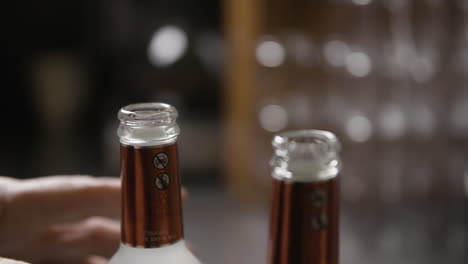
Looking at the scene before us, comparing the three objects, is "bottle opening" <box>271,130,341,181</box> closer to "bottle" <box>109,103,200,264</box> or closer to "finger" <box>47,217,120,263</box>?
"bottle" <box>109,103,200,264</box>

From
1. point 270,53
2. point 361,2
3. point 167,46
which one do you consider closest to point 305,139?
point 361,2

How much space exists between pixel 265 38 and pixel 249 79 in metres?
0.13

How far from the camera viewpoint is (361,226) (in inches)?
70.3

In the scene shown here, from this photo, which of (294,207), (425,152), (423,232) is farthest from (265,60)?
(294,207)

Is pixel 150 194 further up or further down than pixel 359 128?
→ further up

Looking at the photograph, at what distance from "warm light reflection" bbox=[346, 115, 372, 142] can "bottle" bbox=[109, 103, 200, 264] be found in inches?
50.6

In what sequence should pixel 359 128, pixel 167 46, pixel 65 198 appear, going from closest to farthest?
pixel 65 198
pixel 359 128
pixel 167 46

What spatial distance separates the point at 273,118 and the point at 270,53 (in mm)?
185

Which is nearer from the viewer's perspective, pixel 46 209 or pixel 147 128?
pixel 147 128

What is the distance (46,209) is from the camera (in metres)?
0.67

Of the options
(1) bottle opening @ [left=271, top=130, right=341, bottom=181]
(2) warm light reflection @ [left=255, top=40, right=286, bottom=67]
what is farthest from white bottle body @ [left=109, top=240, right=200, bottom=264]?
(2) warm light reflection @ [left=255, top=40, right=286, bottom=67]

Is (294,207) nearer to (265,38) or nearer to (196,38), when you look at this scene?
(265,38)

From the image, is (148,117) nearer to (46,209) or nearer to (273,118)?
(46,209)

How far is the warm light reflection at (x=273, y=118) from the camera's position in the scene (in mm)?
1831
